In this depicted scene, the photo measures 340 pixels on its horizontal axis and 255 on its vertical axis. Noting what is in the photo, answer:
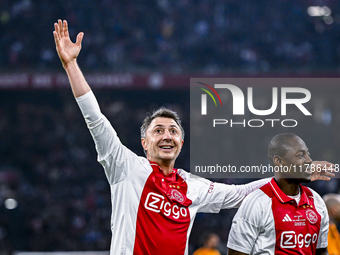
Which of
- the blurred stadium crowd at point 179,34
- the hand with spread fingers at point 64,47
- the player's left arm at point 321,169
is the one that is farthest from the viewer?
the blurred stadium crowd at point 179,34

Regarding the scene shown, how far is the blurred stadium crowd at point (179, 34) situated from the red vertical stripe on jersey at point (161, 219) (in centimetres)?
981

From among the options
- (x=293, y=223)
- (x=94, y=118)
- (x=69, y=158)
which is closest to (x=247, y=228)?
(x=293, y=223)

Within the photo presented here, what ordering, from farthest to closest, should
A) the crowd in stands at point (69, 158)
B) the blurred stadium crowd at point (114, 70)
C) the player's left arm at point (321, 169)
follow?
the blurred stadium crowd at point (114, 70), the crowd in stands at point (69, 158), the player's left arm at point (321, 169)

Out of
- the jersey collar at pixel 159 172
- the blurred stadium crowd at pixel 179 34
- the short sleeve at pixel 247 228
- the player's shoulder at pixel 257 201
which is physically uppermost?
the blurred stadium crowd at pixel 179 34

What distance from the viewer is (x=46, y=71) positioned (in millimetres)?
12234

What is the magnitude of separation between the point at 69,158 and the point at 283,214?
34.4 feet

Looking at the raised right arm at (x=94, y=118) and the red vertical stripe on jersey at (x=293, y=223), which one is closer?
the raised right arm at (x=94, y=118)

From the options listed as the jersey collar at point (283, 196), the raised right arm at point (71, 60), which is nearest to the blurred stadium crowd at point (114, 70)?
the jersey collar at point (283, 196)

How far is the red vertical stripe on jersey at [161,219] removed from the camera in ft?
9.66

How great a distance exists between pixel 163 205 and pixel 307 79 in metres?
11.0

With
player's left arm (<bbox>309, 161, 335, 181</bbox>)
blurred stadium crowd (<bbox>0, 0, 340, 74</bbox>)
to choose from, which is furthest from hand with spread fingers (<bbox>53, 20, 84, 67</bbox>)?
blurred stadium crowd (<bbox>0, 0, 340, 74</bbox>)

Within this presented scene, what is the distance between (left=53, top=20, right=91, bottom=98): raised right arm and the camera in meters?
2.85

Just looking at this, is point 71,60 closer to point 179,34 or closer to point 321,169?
point 321,169

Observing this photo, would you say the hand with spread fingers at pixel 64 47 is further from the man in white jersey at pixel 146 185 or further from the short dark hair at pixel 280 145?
the short dark hair at pixel 280 145
